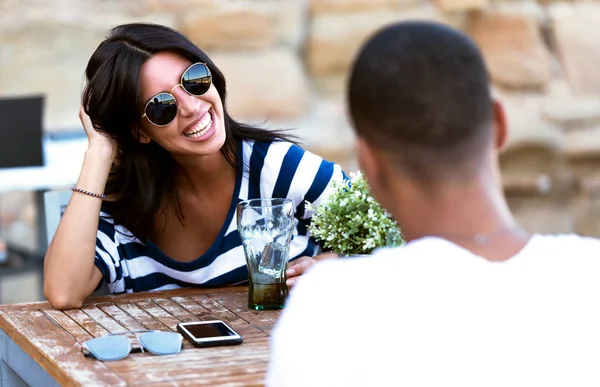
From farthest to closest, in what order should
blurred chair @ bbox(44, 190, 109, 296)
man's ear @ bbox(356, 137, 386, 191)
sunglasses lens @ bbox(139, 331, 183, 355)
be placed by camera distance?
1. blurred chair @ bbox(44, 190, 109, 296)
2. sunglasses lens @ bbox(139, 331, 183, 355)
3. man's ear @ bbox(356, 137, 386, 191)

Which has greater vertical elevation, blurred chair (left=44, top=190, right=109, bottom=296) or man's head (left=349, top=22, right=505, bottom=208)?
man's head (left=349, top=22, right=505, bottom=208)

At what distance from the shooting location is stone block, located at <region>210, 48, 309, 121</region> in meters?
4.90

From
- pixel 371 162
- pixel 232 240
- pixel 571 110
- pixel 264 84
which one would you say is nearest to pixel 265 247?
pixel 232 240

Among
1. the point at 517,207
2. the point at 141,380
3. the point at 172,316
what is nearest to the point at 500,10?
the point at 517,207

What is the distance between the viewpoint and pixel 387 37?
130cm

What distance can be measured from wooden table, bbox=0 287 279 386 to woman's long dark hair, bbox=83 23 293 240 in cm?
27

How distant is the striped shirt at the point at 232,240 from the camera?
235 centimetres

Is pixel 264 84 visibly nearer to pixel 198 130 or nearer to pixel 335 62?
pixel 335 62

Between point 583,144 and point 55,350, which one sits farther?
point 583,144

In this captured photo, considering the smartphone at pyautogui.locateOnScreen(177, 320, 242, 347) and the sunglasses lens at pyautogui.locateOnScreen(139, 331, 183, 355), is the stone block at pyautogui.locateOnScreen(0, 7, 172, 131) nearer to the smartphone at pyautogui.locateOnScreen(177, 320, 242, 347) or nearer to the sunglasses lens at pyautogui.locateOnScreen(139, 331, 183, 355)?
the smartphone at pyautogui.locateOnScreen(177, 320, 242, 347)

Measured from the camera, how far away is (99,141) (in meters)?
2.37

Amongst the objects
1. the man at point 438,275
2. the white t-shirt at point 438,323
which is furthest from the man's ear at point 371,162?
the white t-shirt at point 438,323

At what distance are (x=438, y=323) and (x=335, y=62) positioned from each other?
3900 millimetres

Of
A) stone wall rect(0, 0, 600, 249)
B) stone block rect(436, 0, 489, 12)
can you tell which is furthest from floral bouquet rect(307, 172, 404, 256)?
stone block rect(436, 0, 489, 12)
